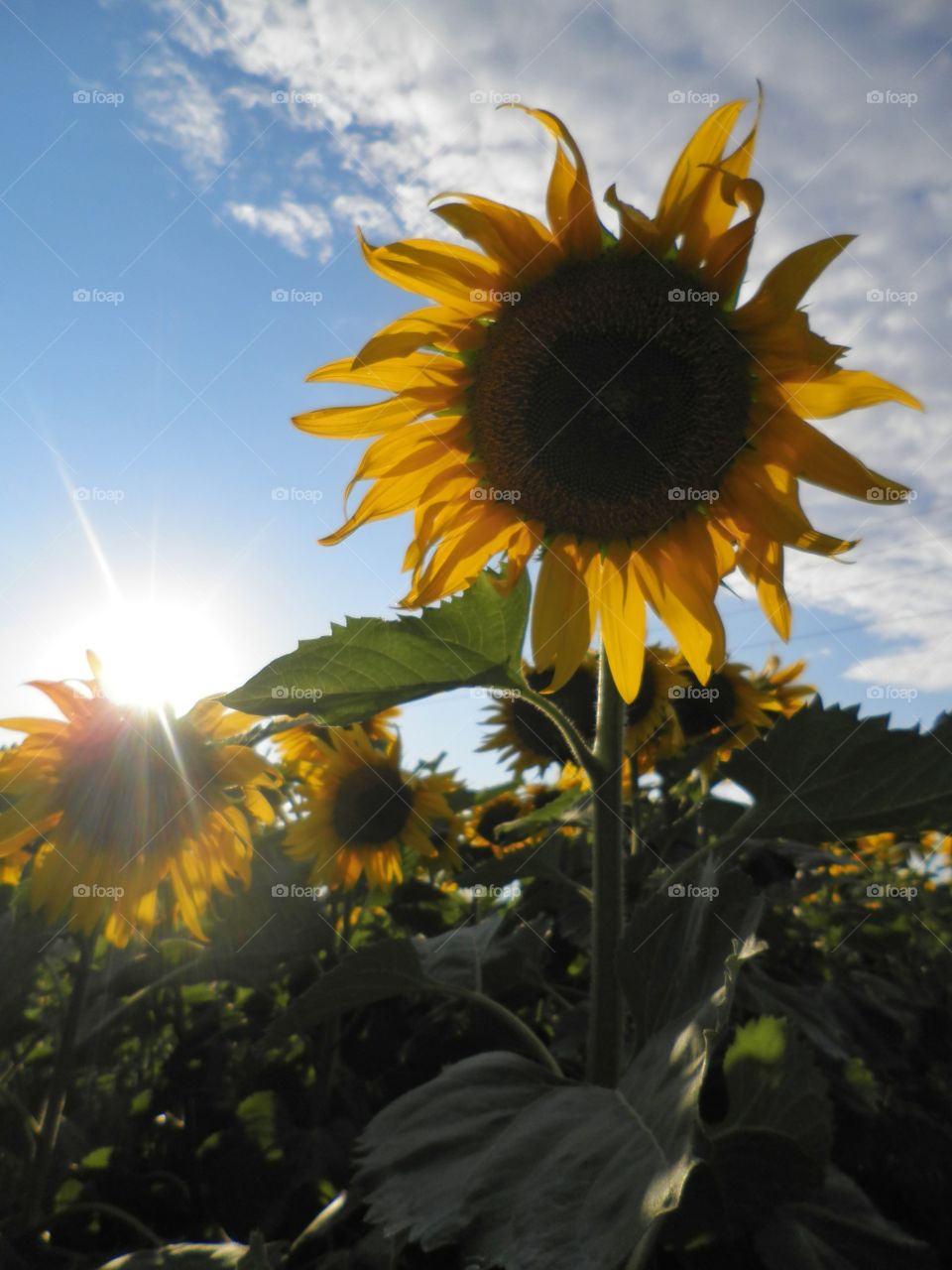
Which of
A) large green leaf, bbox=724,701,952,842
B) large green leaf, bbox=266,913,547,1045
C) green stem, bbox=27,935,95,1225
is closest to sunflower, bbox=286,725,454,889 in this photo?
green stem, bbox=27,935,95,1225

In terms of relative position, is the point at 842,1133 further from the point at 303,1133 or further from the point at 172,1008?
the point at 172,1008

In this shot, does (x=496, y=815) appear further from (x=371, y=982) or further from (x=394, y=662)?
(x=394, y=662)

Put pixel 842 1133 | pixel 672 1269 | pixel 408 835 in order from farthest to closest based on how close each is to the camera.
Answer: pixel 408 835, pixel 842 1133, pixel 672 1269

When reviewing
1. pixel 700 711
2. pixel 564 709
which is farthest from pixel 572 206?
pixel 700 711

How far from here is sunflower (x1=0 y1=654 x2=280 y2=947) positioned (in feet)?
7.00

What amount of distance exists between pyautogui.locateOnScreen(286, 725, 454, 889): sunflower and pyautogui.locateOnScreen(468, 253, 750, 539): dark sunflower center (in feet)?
5.30

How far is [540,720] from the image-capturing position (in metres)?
3.21

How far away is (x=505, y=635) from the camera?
1387 mm

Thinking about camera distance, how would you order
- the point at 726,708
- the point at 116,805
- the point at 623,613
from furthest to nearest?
the point at 726,708
the point at 116,805
the point at 623,613


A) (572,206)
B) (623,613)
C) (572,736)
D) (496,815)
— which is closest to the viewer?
(572,736)

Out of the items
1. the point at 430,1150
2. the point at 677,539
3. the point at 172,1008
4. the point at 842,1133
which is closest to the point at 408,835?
the point at 172,1008

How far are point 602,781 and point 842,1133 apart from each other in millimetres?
1138

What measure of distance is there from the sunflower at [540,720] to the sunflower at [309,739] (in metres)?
0.39

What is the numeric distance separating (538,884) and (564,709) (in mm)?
538
